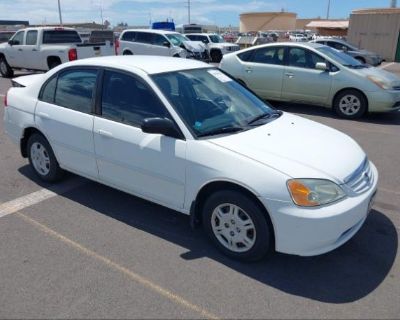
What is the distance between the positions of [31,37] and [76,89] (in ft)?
37.3

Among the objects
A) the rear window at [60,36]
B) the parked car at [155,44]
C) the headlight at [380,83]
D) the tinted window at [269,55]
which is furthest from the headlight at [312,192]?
the parked car at [155,44]

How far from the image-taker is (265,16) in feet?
331

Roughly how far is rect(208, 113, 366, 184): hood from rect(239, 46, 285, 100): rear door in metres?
5.54

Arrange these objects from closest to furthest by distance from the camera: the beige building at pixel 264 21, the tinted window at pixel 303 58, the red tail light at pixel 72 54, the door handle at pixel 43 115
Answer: the door handle at pixel 43 115 → the tinted window at pixel 303 58 → the red tail light at pixel 72 54 → the beige building at pixel 264 21

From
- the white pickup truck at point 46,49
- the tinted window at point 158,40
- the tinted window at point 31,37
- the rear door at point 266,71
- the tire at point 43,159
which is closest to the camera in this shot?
the tire at point 43,159

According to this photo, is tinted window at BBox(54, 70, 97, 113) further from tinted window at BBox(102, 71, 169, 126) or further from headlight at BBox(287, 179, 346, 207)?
headlight at BBox(287, 179, 346, 207)

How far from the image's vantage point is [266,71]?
9211 mm

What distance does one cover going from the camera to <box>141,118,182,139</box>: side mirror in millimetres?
3234

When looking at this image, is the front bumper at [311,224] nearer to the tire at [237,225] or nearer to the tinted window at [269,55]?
the tire at [237,225]

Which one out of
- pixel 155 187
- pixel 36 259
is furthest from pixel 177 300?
pixel 36 259

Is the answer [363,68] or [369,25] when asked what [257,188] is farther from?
[369,25]

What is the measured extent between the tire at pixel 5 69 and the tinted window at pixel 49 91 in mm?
12531

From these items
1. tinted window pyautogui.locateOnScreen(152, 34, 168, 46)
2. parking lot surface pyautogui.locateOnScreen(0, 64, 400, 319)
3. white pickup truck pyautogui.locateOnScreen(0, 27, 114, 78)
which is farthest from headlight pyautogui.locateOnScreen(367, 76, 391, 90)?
tinted window pyautogui.locateOnScreen(152, 34, 168, 46)

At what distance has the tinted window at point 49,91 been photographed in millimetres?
4477
